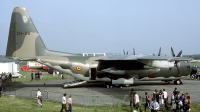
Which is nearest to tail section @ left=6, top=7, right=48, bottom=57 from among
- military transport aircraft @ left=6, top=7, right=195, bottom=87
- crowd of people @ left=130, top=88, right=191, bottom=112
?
military transport aircraft @ left=6, top=7, right=195, bottom=87

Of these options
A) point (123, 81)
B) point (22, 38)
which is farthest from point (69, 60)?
point (123, 81)

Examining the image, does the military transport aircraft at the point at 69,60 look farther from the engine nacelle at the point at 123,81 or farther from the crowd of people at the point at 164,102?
the crowd of people at the point at 164,102

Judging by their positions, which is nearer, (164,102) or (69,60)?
(164,102)

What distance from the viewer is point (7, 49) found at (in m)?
25.4

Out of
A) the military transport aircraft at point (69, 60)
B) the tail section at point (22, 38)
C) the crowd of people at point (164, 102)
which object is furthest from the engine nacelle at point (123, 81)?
the tail section at point (22, 38)

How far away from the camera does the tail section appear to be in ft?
84.0

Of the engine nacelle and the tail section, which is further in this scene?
the engine nacelle

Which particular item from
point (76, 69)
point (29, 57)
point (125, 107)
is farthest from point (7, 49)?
point (125, 107)

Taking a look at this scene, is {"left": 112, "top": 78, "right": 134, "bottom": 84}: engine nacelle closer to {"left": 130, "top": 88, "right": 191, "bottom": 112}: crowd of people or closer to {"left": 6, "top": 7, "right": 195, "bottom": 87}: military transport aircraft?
{"left": 6, "top": 7, "right": 195, "bottom": 87}: military transport aircraft

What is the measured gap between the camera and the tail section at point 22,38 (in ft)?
84.0

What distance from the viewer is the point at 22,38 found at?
26094mm

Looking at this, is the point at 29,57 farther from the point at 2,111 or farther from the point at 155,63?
the point at 155,63

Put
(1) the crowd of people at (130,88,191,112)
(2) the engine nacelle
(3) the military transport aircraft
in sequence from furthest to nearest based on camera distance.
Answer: (2) the engine nacelle < (3) the military transport aircraft < (1) the crowd of people at (130,88,191,112)

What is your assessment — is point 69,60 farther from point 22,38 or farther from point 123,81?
point 123,81
